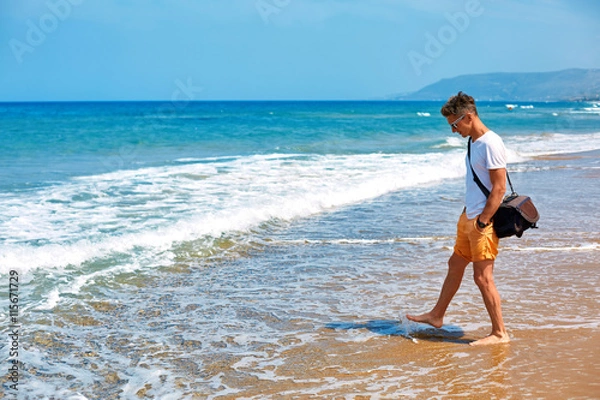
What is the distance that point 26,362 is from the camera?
4.60 m

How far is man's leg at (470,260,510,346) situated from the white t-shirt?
389 mm

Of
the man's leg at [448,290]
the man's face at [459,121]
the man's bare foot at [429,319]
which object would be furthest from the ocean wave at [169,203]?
the man's face at [459,121]

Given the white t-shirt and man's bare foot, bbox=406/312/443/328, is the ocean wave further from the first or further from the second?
Answer: the white t-shirt

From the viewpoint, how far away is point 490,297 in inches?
185

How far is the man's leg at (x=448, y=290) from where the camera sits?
4914mm

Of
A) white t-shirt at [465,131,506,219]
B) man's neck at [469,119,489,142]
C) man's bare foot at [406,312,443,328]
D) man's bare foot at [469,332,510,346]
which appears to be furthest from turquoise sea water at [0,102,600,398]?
man's neck at [469,119,489,142]

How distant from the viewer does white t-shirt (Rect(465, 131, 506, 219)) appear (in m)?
4.37

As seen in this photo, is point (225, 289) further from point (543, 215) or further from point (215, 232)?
point (543, 215)

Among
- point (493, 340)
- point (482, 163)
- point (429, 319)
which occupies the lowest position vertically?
point (493, 340)

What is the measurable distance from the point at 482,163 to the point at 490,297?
101cm

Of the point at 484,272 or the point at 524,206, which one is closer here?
the point at 524,206

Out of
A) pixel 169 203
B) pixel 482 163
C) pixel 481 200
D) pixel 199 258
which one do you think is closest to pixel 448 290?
pixel 481 200

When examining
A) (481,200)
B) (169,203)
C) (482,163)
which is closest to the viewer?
(482,163)

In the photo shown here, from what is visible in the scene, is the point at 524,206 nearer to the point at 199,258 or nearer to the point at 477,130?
the point at 477,130
